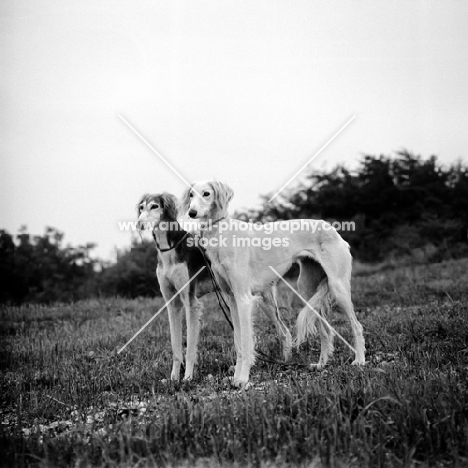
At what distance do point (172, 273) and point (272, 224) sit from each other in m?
1.34

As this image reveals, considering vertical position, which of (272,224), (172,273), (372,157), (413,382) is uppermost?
(372,157)

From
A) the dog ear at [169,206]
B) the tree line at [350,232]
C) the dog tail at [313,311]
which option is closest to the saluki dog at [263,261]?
the dog tail at [313,311]

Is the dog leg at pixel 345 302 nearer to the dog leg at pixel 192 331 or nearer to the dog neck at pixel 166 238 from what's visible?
the dog leg at pixel 192 331

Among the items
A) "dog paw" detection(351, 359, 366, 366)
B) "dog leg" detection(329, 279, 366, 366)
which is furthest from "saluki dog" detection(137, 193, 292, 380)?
"dog paw" detection(351, 359, 366, 366)

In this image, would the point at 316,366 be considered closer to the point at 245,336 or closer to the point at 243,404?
the point at 245,336

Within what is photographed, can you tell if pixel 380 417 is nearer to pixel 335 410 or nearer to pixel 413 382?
pixel 335 410

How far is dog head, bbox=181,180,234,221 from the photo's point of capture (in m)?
5.54

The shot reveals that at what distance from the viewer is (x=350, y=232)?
23828 mm

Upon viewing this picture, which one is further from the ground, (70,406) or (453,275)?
(453,275)

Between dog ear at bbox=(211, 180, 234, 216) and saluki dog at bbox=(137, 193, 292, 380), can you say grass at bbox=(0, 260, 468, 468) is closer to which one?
saluki dog at bbox=(137, 193, 292, 380)

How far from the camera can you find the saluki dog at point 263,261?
18.9 feet

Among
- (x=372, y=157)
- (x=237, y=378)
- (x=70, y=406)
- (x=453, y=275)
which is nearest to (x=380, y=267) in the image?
(x=453, y=275)

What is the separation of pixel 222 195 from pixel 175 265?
3.23ft

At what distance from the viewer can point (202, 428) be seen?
3.55 metres
